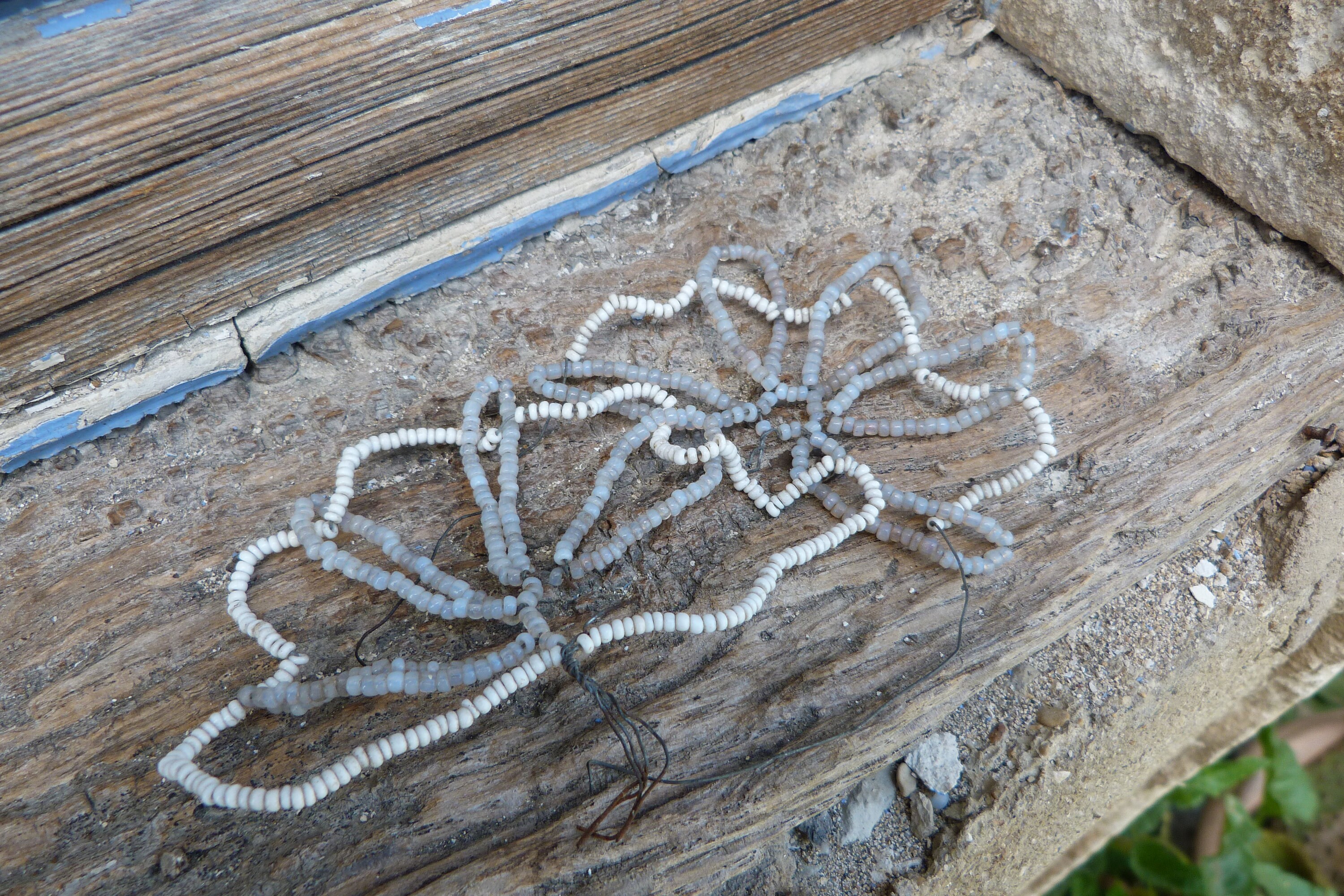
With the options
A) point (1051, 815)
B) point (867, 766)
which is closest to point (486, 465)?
point (867, 766)

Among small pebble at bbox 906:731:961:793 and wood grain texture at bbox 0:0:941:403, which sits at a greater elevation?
wood grain texture at bbox 0:0:941:403

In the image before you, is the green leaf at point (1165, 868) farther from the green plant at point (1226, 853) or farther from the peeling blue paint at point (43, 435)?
the peeling blue paint at point (43, 435)

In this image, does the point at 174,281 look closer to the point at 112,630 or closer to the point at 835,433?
the point at 112,630

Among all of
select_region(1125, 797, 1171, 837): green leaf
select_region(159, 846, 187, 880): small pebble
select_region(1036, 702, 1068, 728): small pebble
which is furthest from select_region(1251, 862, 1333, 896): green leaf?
select_region(159, 846, 187, 880): small pebble

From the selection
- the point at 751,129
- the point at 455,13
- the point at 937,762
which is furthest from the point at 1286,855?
the point at 455,13

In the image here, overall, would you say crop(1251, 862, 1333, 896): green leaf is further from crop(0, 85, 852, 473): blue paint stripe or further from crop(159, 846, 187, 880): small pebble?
crop(159, 846, 187, 880): small pebble

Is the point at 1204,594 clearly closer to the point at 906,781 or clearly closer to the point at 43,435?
the point at 906,781

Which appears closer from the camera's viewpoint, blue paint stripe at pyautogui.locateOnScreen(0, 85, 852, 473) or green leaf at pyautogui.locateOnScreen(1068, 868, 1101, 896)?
blue paint stripe at pyautogui.locateOnScreen(0, 85, 852, 473)

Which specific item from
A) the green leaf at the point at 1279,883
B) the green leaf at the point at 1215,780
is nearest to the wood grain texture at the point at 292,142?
the green leaf at the point at 1215,780
